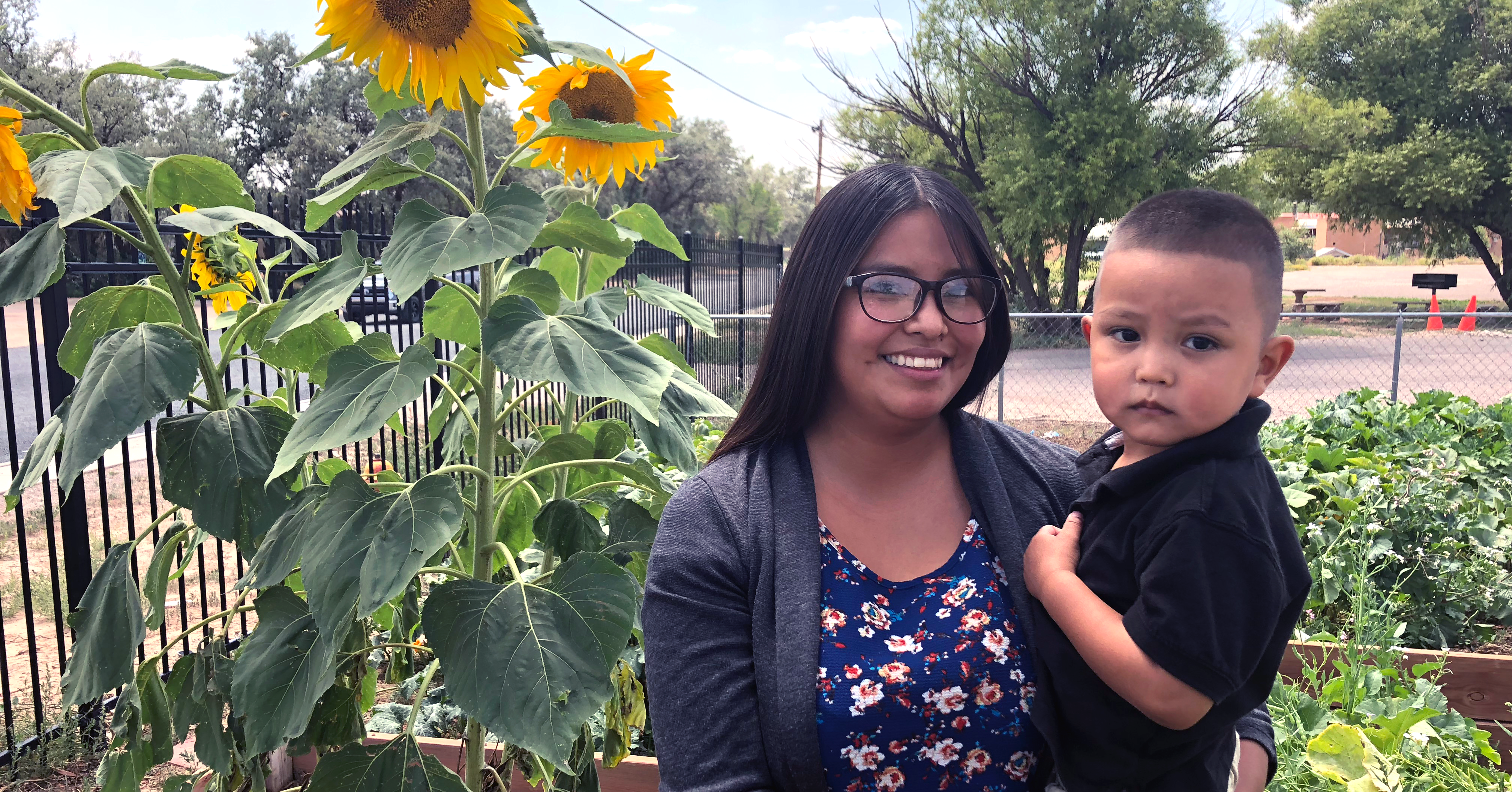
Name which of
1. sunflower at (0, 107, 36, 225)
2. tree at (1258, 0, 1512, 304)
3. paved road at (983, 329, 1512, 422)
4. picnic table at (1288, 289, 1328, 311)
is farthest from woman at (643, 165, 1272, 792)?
picnic table at (1288, 289, 1328, 311)


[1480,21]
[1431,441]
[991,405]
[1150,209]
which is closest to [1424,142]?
[1480,21]

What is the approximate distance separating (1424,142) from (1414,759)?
26.6 m

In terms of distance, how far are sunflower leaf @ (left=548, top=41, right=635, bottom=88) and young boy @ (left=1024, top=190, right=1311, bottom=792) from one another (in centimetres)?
83

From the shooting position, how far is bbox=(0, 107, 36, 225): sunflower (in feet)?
4.73

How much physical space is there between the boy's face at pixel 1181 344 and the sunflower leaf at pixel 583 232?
0.76 meters

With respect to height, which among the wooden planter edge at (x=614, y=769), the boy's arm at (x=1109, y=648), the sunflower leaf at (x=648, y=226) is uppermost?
the sunflower leaf at (x=648, y=226)

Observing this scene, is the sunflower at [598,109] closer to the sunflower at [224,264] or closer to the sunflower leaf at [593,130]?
the sunflower leaf at [593,130]

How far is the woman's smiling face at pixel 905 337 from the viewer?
154cm

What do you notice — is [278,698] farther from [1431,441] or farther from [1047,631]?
[1431,441]

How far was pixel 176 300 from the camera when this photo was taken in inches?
70.5

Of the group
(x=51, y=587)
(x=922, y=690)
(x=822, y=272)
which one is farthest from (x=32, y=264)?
(x=51, y=587)

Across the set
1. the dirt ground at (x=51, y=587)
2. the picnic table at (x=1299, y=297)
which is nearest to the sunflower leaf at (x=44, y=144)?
the dirt ground at (x=51, y=587)

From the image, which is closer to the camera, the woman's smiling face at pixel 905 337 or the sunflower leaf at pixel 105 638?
the woman's smiling face at pixel 905 337

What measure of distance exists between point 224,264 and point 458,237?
118cm
